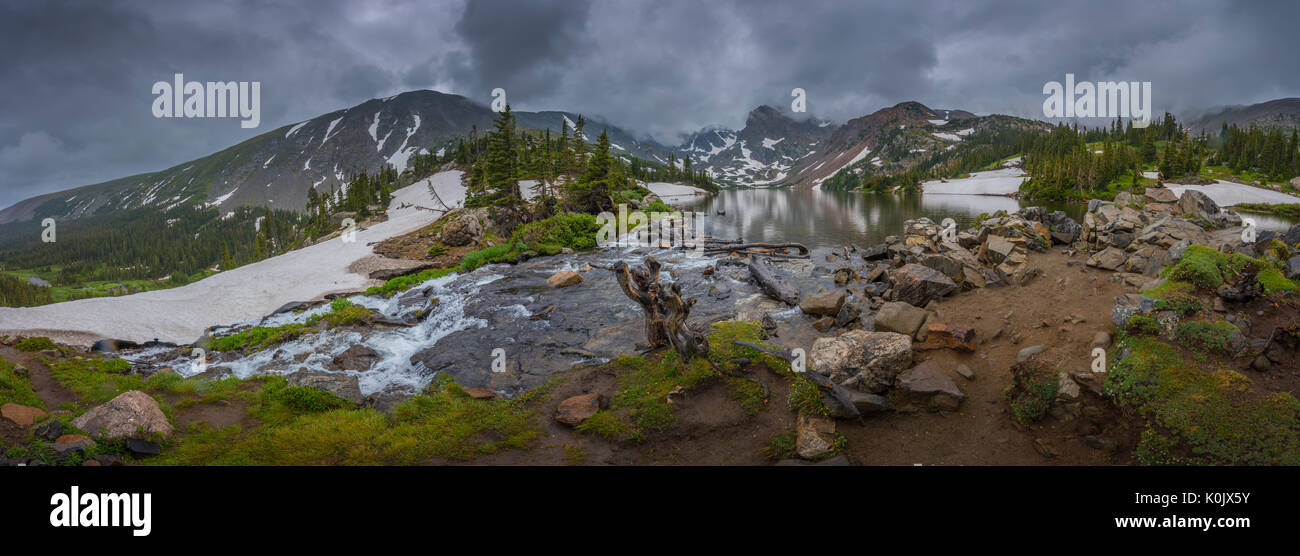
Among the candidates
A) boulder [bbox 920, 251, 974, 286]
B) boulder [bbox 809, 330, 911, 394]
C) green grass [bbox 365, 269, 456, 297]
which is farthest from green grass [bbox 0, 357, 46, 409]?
boulder [bbox 920, 251, 974, 286]

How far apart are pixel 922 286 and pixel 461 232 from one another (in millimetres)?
33665

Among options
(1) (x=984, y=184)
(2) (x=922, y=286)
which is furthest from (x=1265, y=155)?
(2) (x=922, y=286)

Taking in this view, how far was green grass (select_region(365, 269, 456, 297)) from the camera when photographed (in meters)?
25.0

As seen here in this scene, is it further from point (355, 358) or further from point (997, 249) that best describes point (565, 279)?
point (997, 249)

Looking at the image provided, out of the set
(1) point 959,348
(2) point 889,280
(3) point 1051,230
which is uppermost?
(3) point 1051,230

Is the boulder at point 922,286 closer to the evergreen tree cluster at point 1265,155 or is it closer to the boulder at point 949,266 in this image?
the boulder at point 949,266

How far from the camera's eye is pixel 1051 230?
21.0 meters

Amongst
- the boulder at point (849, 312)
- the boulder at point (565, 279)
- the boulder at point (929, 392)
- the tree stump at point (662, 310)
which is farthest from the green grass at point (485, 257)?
the boulder at point (929, 392)

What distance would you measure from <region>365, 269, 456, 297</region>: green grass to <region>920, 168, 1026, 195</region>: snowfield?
144m
